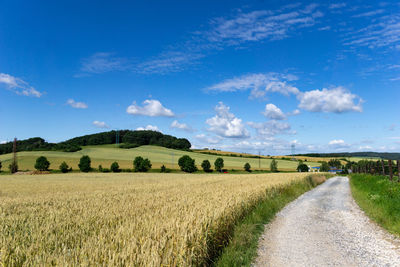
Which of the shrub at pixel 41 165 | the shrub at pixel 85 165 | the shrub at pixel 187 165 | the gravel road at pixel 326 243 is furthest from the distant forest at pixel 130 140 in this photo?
the gravel road at pixel 326 243

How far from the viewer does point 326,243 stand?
8.10m

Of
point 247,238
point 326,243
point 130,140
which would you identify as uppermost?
point 130,140

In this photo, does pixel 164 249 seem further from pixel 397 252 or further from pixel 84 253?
pixel 397 252

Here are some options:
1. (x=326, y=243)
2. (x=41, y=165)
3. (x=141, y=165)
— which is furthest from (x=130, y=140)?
(x=326, y=243)

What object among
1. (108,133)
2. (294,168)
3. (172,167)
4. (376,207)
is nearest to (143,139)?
(108,133)

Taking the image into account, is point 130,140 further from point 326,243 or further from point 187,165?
point 326,243

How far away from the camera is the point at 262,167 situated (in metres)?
113

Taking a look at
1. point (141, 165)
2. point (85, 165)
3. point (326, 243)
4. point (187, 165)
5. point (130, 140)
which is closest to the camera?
point (326, 243)

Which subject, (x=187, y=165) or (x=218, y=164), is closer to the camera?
(x=187, y=165)

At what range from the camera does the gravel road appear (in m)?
6.62

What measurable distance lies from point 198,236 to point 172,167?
3659 inches

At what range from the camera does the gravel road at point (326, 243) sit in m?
6.62

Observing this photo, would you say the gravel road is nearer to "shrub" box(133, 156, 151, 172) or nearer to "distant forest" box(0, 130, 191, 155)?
"shrub" box(133, 156, 151, 172)

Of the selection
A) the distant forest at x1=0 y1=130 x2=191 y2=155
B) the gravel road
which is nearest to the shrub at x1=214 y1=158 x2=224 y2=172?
the distant forest at x1=0 y1=130 x2=191 y2=155
